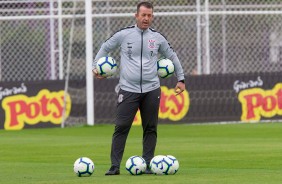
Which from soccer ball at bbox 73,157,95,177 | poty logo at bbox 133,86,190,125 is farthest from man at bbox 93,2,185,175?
poty logo at bbox 133,86,190,125

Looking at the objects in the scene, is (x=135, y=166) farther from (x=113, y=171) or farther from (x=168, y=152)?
Result: (x=168, y=152)

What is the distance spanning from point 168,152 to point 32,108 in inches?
305

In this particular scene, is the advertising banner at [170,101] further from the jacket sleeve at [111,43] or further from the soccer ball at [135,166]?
the soccer ball at [135,166]

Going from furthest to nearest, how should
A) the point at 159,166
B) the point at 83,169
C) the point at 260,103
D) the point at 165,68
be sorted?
the point at 260,103 → the point at 165,68 → the point at 159,166 → the point at 83,169

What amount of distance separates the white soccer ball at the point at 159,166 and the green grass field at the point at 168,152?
0.17 m

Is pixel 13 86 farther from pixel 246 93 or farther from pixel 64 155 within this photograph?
pixel 64 155

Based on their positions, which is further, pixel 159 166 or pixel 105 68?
pixel 105 68

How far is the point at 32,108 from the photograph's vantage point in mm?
23203

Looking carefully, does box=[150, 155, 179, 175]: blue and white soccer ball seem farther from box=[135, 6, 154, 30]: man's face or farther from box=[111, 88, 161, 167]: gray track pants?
box=[135, 6, 154, 30]: man's face

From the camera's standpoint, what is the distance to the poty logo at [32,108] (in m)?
23.1

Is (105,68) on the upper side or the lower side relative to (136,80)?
upper

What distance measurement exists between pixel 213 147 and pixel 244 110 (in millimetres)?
7680

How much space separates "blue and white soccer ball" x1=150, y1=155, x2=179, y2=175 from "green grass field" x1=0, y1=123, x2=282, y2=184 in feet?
0.39

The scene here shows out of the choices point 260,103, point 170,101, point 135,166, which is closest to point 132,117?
point 135,166
